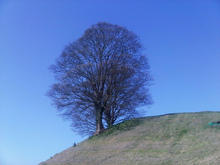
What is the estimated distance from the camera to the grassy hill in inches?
512

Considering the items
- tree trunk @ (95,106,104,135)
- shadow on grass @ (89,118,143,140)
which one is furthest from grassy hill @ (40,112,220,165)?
tree trunk @ (95,106,104,135)

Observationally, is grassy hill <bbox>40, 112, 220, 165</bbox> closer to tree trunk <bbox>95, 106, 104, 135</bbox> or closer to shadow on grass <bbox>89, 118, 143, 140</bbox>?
shadow on grass <bbox>89, 118, 143, 140</bbox>

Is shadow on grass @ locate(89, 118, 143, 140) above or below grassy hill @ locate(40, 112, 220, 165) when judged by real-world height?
above

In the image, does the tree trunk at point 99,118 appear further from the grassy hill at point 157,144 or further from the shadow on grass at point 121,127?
the grassy hill at point 157,144

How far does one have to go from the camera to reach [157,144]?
15.8 meters

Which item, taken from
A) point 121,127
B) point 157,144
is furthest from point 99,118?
point 157,144

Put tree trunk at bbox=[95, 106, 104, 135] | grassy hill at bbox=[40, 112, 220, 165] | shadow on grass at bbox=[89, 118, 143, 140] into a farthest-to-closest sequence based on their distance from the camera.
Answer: tree trunk at bbox=[95, 106, 104, 135] → shadow on grass at bbox=[89, 118, 143, 140] → grassy hill at bbox=[40, 112, 220, 165]

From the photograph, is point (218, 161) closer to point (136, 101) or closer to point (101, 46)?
point (136, 101)

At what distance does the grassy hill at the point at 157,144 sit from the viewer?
42.7 feet

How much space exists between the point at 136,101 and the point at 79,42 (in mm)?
7437

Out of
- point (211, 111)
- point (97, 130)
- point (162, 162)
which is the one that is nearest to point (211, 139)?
point (162, 162)

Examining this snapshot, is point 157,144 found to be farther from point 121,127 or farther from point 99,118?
point 99,118

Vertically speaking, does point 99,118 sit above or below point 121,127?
above

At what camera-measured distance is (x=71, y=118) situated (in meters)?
24.1
